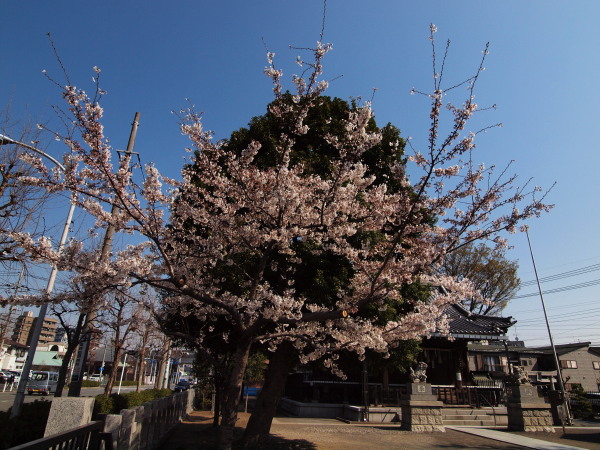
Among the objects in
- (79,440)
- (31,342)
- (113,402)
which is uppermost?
(31,342)

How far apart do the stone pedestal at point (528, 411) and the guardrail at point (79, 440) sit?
1573cm

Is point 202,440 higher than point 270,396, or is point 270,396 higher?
point 270,396

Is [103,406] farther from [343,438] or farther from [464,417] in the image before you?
[464,417]

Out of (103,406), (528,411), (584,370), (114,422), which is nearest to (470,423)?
(528,411)

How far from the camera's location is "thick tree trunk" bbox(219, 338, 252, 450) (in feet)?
20.9

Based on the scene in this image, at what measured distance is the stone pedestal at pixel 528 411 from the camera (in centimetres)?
1496

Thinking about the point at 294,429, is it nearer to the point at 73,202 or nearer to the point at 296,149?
the point at 296,149

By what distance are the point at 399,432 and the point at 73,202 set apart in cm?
1436

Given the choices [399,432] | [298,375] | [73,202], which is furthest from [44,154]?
[298,375]

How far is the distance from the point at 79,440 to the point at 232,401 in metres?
2.42

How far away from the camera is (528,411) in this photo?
15.1 meters

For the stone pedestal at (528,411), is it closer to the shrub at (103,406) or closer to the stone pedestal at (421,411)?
the stone pedestal at (421,411)

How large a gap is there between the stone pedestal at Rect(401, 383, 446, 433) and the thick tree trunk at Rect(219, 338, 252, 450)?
10965 mm

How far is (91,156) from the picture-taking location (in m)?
5.96
